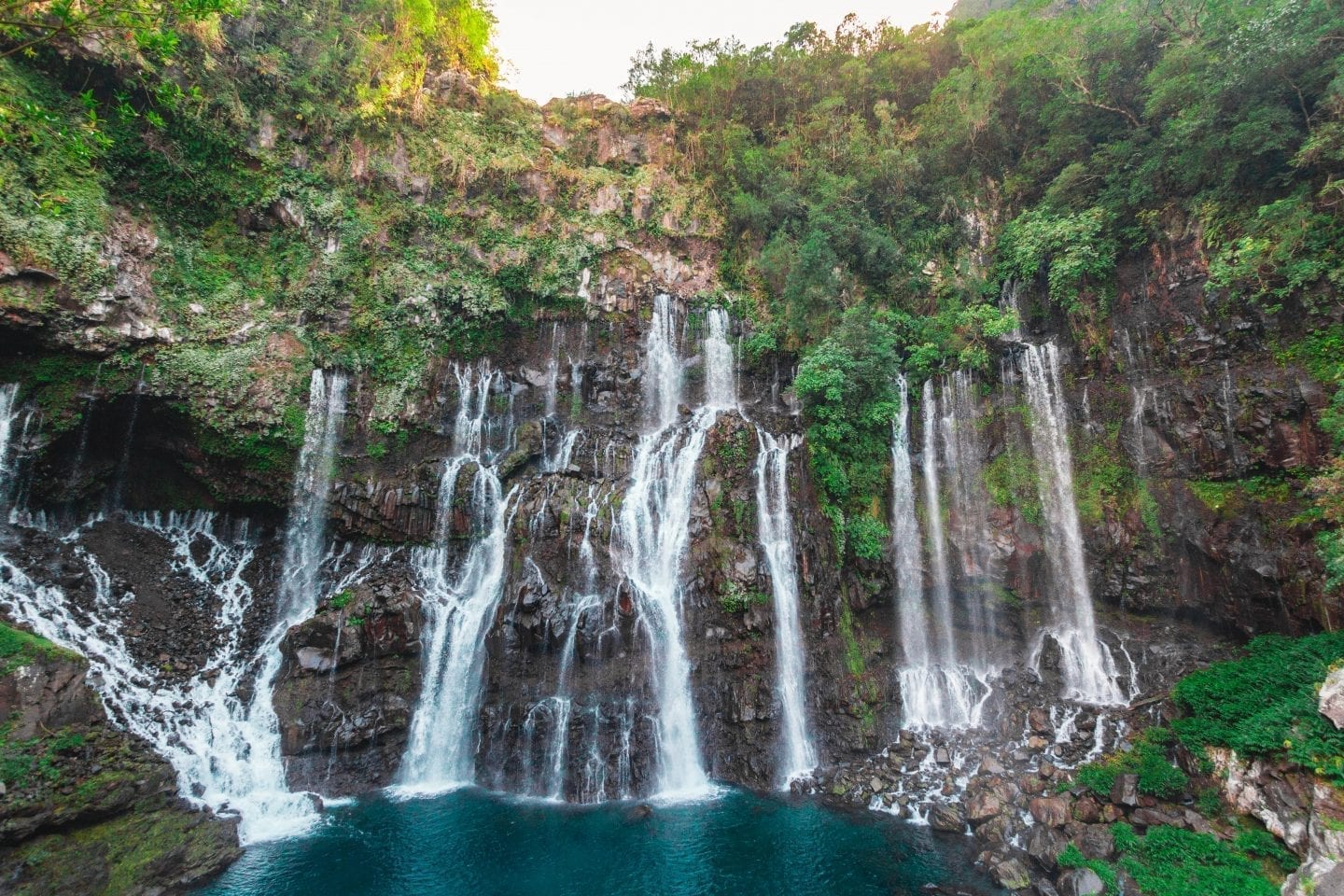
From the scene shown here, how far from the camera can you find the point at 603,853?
457 inches

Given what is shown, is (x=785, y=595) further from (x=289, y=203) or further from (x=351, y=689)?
(x=289, y=203)

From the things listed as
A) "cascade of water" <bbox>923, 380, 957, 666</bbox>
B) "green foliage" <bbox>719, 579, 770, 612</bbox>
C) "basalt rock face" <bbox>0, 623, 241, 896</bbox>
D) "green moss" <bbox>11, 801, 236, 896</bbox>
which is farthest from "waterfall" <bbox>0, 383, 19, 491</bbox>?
"cascade of water" <bbox>923, 380, 957, 666</bbox>

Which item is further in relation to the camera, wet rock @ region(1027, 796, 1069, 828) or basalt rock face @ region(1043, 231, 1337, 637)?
basalt rock face @ region(1043, 231, 1337, 637)

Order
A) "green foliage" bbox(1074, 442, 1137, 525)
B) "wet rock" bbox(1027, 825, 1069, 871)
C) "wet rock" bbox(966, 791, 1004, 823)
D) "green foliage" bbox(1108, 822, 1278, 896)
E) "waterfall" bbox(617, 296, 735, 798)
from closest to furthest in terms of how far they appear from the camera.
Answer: "green foliage" bbox(1108, 822, 1278, 896)
"wet rock" bbox(1027, 825, 1069, 871)
"wet rock" bbox(966, 791, 1004, 823)
"waterfall" bbox(617, 296, 735, 798)
"green foliage" bbox(1074, 442, 1137, 525)

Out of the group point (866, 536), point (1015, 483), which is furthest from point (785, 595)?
point (1015, 483)

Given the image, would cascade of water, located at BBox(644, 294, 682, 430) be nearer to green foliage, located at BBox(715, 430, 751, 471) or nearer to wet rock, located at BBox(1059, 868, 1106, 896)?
green foliage, located at BBox(715, 430, 751, 471)

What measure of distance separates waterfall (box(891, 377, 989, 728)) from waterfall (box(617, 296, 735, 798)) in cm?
616

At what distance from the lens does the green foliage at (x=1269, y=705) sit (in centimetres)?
913

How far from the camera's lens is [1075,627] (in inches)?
622

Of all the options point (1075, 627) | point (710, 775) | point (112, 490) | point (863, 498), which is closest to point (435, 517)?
point (112, 490)

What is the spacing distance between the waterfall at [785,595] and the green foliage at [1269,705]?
7905 mm

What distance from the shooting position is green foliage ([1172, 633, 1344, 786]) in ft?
30.0

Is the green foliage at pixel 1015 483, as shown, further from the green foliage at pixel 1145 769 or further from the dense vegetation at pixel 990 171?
the green foliage at pixel 1145 769

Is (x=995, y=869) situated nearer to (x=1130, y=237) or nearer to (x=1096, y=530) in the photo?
(x=1096, y=530)
